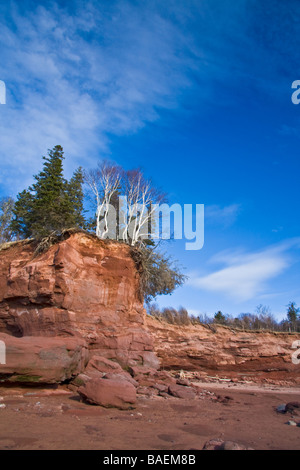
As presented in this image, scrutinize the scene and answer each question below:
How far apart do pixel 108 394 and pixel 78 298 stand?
21.3 feet

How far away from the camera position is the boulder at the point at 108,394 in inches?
254

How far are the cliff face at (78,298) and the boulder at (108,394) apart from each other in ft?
16.0

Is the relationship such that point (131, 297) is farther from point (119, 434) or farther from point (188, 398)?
point (119, 434)

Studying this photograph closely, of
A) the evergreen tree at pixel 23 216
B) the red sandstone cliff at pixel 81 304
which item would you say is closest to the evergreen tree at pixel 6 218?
the evergreen tree at pixel 23 216

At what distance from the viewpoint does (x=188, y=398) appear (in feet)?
29.0

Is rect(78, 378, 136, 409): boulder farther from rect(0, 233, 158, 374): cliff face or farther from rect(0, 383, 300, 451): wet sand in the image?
rect(0, 233, 158, 374): cliff face

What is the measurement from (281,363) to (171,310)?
7530mm

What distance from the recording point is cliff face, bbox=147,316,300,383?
17.1 m

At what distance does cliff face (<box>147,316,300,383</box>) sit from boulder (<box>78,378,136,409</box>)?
34.1 ft

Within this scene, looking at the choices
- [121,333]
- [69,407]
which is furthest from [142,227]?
[69,407]

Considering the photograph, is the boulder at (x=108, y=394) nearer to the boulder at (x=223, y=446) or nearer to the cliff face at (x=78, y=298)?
the boulder at (x=223, y=446)
